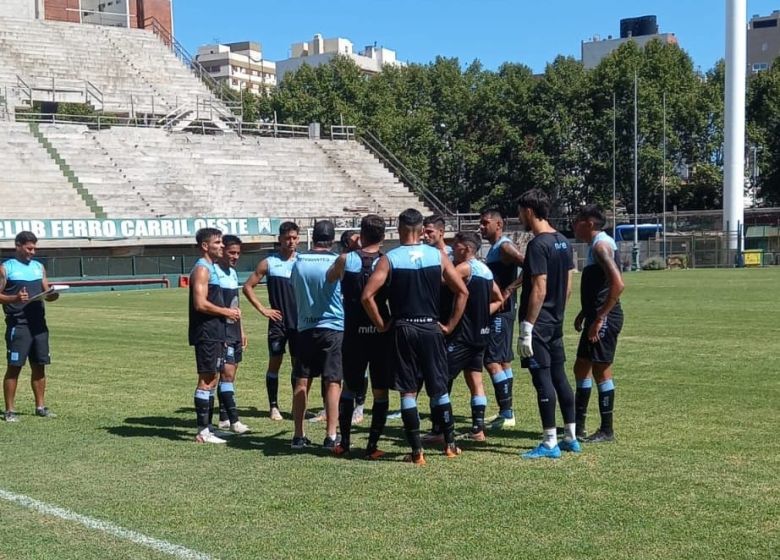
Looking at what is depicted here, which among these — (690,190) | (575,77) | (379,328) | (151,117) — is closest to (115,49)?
(151,117)

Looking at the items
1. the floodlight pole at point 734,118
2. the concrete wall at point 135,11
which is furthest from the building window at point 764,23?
the concrete wall at point 135,11

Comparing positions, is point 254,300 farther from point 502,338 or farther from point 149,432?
point 502,338

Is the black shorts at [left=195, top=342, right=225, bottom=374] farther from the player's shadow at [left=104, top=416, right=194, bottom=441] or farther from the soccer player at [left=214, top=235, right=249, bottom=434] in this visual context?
the player's shadow at [left=104, top=416, right=194, bottom=441]

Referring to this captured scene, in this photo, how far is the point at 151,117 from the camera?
183ft

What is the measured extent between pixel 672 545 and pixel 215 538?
9.03 ft

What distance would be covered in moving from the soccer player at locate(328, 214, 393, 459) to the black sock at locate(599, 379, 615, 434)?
198 cm

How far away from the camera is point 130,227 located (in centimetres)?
4203

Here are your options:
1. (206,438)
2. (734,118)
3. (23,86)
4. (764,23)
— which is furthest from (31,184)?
(764,23)

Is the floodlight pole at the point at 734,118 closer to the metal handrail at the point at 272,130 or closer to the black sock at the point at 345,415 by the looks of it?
the metal handrail at the point at 272,130

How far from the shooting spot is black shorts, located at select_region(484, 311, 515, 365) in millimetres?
8845

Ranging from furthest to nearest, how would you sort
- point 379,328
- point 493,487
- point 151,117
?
point 151,117
point 379,328
point 493,487

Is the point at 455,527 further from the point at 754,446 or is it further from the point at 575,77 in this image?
the point at 575,77

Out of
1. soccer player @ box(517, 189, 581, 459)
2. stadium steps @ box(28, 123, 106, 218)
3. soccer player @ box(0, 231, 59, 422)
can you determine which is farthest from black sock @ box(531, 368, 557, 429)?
stadium steps @ box(28, 123, 106, 218)

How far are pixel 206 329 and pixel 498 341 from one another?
2.91m
